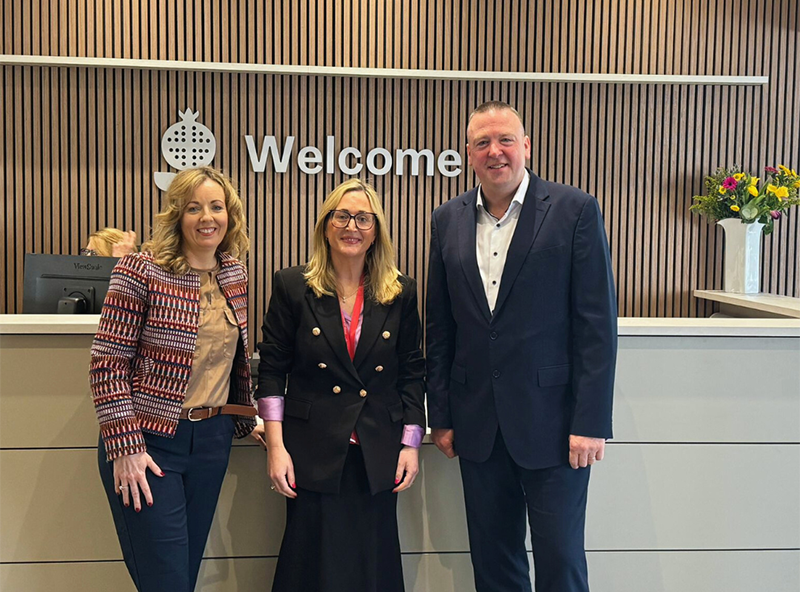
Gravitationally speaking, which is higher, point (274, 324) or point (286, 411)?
point (274, 324)

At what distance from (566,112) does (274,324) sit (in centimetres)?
394

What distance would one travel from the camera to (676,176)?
588cm

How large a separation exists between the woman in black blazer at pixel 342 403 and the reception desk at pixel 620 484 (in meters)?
0.39

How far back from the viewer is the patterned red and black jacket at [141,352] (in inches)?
91.2

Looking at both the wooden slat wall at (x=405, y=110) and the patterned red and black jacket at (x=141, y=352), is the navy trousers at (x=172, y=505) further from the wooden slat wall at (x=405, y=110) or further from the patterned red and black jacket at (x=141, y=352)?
the wooden slat wall at (x=405, y=110)

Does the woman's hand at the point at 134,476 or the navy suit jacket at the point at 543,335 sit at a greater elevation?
the navy suit jacket at the point at 543,335

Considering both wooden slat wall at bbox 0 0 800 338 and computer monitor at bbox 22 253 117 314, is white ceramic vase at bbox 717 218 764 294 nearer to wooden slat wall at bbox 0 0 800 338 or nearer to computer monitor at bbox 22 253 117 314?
wooden slat wall at bbox 0 0 800 338

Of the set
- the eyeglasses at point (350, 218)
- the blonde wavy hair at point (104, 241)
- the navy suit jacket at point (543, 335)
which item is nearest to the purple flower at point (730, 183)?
the navy suit jacket at point (543, 335)

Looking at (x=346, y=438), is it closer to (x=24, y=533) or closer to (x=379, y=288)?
(x=379, y=288)

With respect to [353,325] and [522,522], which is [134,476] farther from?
[522,522]

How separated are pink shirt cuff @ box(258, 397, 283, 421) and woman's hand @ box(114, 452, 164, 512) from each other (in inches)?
15.9

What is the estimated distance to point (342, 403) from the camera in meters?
2.55

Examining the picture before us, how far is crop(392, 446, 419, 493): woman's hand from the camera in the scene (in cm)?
260

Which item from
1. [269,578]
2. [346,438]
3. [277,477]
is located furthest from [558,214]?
[269,578]
